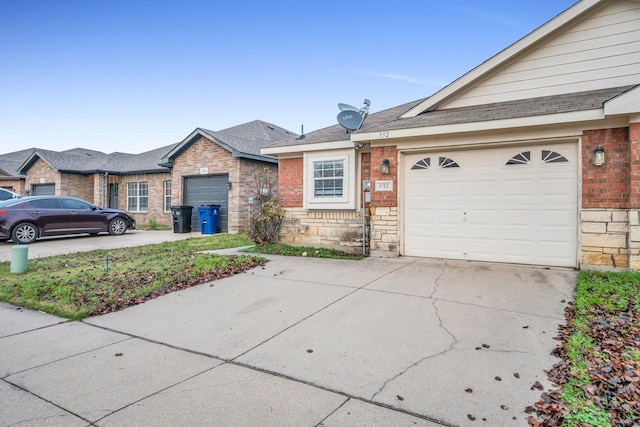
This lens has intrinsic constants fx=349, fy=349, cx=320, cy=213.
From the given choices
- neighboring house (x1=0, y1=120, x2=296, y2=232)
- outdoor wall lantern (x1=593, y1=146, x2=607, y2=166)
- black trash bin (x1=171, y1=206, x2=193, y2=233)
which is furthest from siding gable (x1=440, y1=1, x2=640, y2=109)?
black trash bin (x1=171, y1=206, x2=193, y2=233)

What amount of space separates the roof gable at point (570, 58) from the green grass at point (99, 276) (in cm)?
728

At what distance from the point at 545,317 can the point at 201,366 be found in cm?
A: 406

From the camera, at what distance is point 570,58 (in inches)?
304

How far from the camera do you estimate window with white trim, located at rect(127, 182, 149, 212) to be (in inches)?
766

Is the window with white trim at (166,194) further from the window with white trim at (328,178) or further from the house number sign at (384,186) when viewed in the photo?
the house number sign at (384,186)

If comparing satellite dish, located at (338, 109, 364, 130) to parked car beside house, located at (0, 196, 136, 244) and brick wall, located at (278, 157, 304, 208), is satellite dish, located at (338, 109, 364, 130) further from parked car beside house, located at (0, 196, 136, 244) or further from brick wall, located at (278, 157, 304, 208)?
parked car beside house, located at (0, 196, 136, 244)

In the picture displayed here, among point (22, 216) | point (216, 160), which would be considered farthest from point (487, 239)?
point (22, 216)

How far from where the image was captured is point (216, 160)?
1531cm

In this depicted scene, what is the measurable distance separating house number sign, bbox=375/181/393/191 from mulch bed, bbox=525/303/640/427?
16.2 ft

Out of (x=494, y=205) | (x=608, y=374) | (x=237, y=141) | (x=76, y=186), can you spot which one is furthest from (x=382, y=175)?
(x=76, y=186)

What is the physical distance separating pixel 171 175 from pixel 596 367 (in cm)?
1804

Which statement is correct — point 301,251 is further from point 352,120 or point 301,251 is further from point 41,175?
point 41,175

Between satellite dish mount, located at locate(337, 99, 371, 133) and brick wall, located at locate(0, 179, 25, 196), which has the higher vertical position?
satellite dish mount, located at locate(337, 99, 371, 133)

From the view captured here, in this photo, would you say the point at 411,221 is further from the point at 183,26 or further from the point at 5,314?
the point at 183,26
